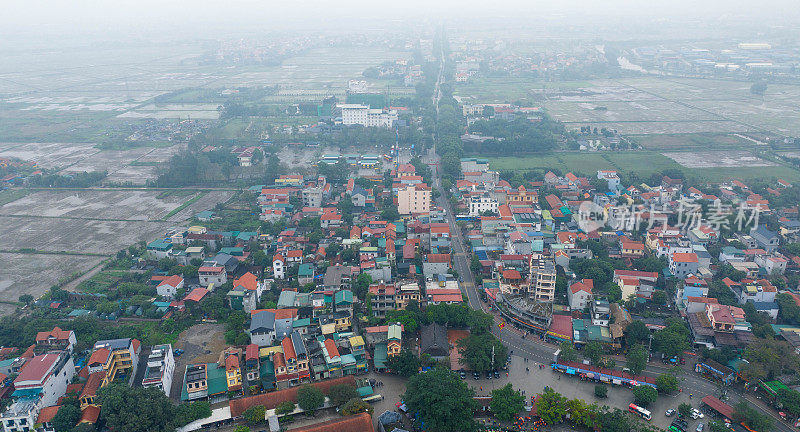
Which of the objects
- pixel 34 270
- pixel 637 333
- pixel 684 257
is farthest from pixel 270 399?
pixel 684 257

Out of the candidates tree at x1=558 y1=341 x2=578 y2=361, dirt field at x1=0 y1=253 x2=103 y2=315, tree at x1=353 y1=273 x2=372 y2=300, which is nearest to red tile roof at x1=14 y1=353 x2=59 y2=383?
dirt field at x1=0 y1=253 x2=103 y2=315

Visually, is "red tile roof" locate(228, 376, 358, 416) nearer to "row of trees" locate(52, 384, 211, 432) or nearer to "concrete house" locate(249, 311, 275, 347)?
"row of trees" locate(52, 384, 211, 432)

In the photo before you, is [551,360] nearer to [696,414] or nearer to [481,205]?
[696,414]

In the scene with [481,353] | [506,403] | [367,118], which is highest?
[367,118]

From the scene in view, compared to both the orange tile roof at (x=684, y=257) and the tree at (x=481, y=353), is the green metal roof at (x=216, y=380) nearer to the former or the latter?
the tree at (x=481, y=353)

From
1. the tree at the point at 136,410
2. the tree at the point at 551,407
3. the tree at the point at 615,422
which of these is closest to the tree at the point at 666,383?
the tree at the point at 615,422
